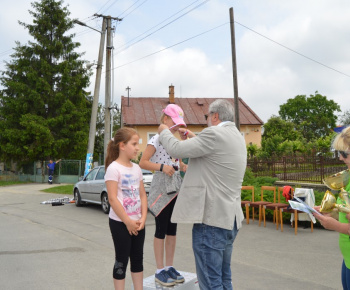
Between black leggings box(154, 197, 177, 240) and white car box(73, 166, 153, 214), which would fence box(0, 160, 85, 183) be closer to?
white car box(73, 166, 153, 214)

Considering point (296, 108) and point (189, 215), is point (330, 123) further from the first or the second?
point (189, 215)

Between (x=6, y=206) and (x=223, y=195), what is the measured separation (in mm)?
13496

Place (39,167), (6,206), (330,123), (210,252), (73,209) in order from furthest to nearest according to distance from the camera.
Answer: (330,123)
(39,167)
(6,206)
(73,209)
(210,252)

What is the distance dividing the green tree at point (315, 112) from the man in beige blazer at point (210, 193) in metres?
65.1

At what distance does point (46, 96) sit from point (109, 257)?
1046 inches

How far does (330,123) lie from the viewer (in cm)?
6512

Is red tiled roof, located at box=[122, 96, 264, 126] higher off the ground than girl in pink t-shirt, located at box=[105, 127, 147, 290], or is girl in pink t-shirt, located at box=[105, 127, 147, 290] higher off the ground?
red tiled roof, located at box=[122, 96, 264, 126]

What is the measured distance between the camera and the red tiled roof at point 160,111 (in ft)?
120

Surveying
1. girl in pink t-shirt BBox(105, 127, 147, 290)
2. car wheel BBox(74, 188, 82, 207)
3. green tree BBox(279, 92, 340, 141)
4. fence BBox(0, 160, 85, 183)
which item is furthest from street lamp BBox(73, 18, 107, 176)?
green tree BBox(279, 92, 340, 141)

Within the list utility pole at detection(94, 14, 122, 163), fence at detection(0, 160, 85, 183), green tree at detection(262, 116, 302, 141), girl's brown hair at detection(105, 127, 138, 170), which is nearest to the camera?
girl's brown hair at detection(105, 127, 138, 170)

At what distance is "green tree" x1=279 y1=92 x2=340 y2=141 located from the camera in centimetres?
6538

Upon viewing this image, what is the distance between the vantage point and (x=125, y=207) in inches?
140

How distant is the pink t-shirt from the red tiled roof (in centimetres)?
3203

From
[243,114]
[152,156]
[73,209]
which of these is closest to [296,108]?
[243,114]
